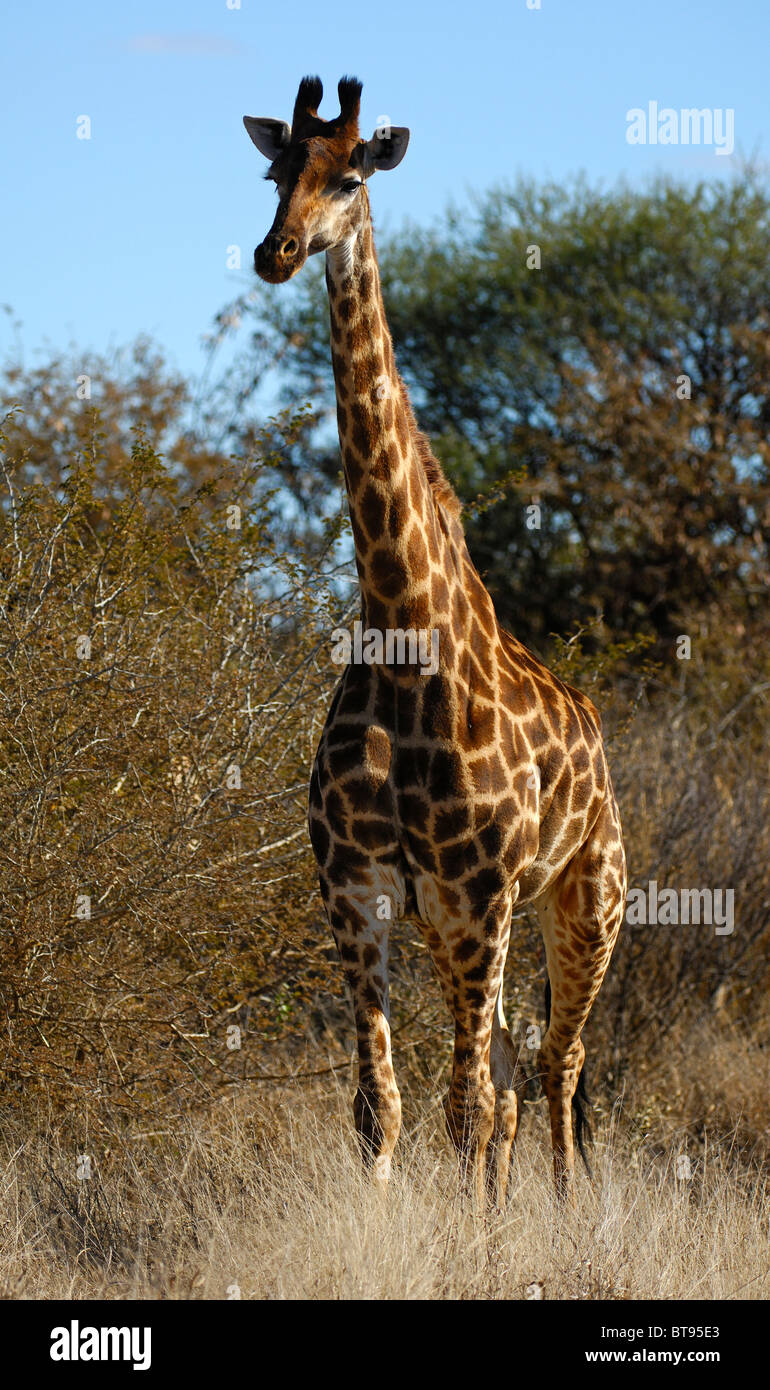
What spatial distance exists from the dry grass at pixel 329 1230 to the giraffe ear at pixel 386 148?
9.72 feet

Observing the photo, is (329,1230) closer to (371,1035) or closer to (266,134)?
(371,1035)

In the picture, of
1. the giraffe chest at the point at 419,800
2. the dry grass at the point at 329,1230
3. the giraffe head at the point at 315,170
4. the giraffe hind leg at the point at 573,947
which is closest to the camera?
the giraffe head at the point at 315,170

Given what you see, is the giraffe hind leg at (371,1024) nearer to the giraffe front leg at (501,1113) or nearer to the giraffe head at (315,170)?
the giraffe front leg at (501,1113)

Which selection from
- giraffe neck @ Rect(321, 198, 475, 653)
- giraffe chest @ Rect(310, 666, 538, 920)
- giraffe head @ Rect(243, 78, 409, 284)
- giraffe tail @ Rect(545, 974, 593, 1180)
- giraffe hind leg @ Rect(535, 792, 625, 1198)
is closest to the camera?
giraffe head @ Rect(243, 78, 409, 284)

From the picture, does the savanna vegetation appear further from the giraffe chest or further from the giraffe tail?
the giraffe chest

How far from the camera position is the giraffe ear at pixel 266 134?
169 inches

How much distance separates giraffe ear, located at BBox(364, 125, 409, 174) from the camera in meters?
4.18

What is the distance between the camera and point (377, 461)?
4305mm

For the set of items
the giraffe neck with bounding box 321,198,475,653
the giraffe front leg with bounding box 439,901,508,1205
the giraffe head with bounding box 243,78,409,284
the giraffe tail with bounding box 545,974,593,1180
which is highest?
the giraffe head with bounding box 243,78,409,284

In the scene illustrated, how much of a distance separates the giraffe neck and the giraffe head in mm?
102

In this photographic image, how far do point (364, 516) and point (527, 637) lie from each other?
36.9ft

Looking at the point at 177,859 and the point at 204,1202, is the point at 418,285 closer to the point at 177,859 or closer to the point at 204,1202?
the point at 177,859

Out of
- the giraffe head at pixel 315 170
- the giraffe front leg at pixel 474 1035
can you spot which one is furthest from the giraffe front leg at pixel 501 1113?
the giraffe head at pixel 315 170

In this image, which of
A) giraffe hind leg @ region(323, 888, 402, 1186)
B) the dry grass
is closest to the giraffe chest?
giraffe hind leg @ region(323, 888, 402, 1186)
